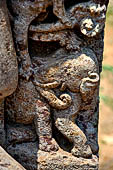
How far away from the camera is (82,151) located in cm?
267

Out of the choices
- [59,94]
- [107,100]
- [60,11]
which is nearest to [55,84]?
[59,94]

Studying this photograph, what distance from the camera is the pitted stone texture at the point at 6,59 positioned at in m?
2.43

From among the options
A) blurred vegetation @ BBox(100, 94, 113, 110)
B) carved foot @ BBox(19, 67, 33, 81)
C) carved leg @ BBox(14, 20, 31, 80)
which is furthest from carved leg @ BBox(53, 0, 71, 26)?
blurred vegetation @ BBox(100, 94, 113, 110)

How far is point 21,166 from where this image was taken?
8.45 ft

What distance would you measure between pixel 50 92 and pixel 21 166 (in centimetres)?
32

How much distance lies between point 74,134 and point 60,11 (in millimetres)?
521

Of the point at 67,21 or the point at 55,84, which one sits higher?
the point at 67,21

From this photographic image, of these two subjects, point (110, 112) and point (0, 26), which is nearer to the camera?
point (0, 26)

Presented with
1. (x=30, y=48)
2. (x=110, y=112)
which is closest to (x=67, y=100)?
(x=30, y=48)

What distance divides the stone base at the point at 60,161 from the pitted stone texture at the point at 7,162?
14 cm

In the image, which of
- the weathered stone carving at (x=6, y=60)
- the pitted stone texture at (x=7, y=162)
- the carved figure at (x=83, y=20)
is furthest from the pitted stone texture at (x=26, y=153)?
the carved figure at (x=83, y=20)

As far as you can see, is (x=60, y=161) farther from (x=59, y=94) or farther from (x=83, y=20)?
(x=83, y=20)

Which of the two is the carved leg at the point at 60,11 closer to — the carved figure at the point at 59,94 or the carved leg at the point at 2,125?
the carved figure at the point at 59,94

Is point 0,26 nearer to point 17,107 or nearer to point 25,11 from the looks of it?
point 25,11
